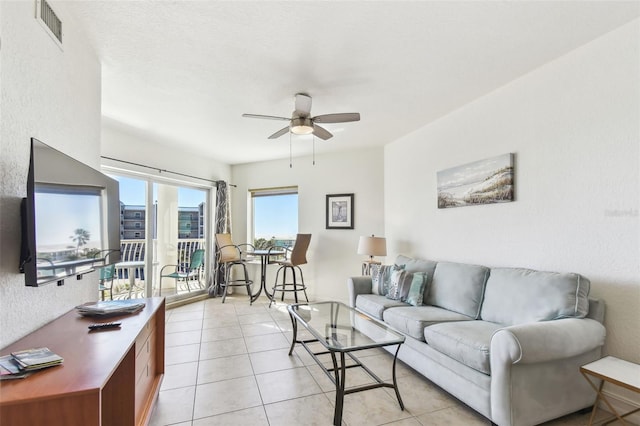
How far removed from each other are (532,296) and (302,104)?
8.00 feet

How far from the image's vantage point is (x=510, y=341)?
68.1 inches

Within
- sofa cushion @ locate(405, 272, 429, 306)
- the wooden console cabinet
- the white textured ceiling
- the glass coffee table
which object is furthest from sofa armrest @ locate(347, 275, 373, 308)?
the wooden console cabinet

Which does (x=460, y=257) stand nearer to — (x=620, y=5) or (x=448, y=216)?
(x=448, y=216)

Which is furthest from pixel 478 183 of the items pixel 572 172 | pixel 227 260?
pixel 227 260

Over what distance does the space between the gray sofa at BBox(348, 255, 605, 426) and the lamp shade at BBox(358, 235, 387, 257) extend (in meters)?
1.44

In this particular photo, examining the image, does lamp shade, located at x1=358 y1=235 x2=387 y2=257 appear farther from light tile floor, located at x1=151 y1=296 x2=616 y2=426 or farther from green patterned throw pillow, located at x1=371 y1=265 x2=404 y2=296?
light tile floor, located at x1=151 y1=296 x2=616 y2=426

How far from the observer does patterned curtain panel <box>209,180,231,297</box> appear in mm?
5566

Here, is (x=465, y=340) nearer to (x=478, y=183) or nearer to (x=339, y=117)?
(x=478, y=183)

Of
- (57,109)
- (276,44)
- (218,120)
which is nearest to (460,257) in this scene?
(276,44)

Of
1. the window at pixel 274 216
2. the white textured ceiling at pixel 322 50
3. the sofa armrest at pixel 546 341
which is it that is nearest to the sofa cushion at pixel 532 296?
the sofa armrest at pixel 546 341

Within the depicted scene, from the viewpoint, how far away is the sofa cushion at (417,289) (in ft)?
10.0

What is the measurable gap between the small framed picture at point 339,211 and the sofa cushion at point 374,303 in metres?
1.74

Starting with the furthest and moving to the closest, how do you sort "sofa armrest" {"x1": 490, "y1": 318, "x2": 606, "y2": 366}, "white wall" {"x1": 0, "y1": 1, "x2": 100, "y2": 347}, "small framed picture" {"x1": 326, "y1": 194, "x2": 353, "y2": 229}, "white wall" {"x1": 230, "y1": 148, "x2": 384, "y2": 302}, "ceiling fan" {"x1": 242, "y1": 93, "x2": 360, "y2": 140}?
"small framed picture" {"x1": 326, "y1": 194, "x2": 353, "y2": 229} < "white wall" {"x1": 230, "y1": 148, "x2": 384, "y2": 302} < "ceiling fan" {"x1": 242, "y1": 93, "x2": 360, "y2": 140} < "sofa armrest" {"x1": 490, "y1": 318, "x2": 606, "y2": 366} < "white wall" {"x1": 0, "y1": 1, "x2": 100, "y2": 347}

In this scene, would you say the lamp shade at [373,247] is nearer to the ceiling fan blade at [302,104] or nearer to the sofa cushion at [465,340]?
the sofa cushion at [465,340]
